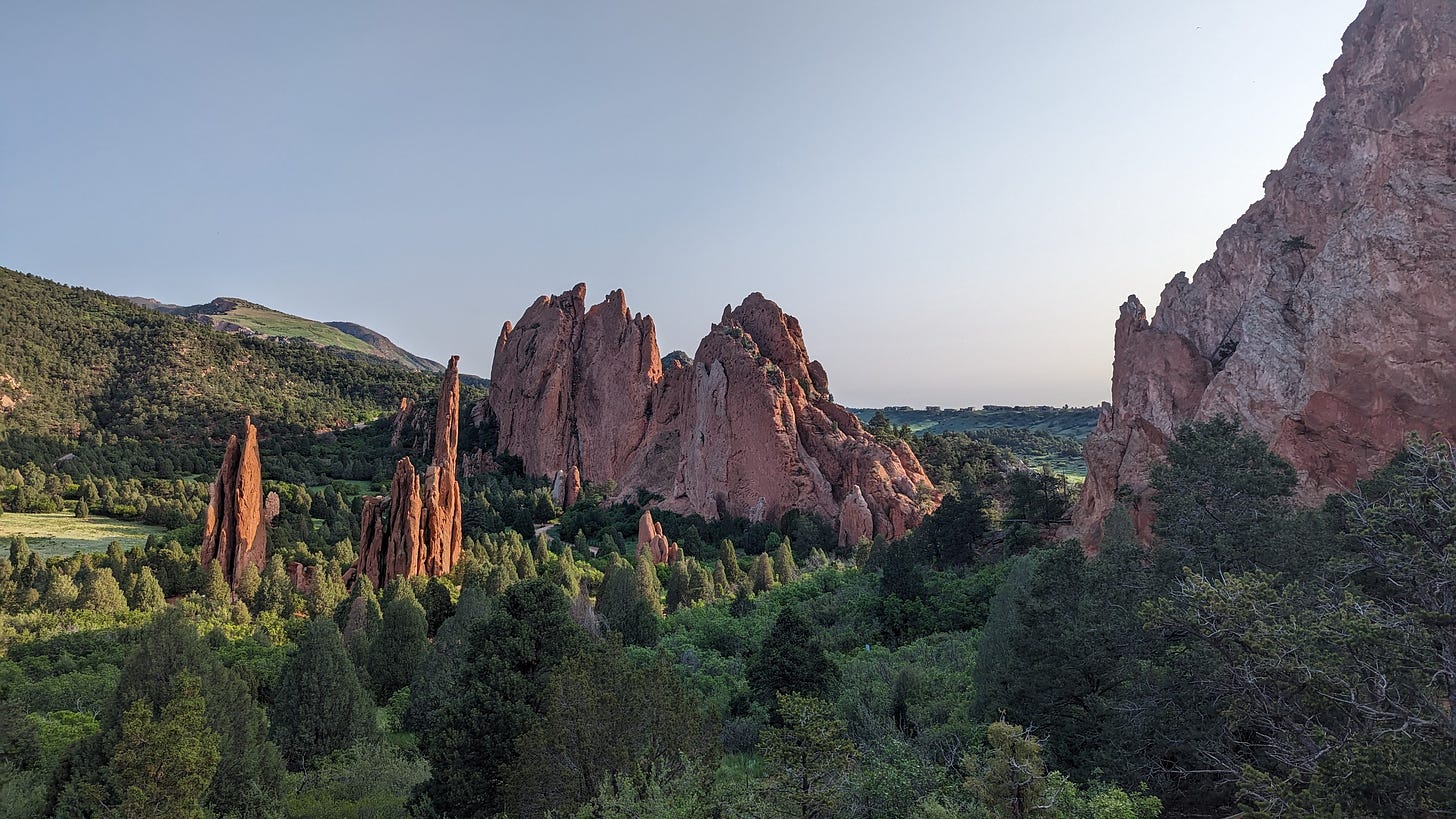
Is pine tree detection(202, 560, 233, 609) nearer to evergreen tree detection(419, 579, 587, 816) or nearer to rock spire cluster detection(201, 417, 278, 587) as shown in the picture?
rock spire cluster detection(201, 417, 278, 587)

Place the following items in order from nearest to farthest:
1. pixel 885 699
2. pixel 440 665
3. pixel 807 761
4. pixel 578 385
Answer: pixel 807 761 < pixel 885 699 < pixel 440 665 < pixel 578 385

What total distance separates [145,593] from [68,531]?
31254 mm

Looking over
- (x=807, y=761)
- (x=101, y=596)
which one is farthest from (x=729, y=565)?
(x=807, y=761)

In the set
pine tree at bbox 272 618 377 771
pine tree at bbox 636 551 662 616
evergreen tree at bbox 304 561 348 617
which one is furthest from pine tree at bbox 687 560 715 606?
pine tree at bbox 272 618 377 771

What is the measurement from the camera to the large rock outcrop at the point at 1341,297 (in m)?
25.6

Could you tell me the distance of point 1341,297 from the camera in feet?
91.1

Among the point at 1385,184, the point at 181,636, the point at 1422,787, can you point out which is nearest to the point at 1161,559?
the point at 1422,787

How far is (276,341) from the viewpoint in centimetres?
16288

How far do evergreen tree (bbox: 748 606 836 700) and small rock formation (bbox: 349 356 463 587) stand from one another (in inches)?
1087

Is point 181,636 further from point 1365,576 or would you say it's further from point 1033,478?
point 1033,478

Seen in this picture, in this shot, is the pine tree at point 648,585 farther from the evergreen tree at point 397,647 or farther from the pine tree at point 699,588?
the evergreen tree at point 397,647

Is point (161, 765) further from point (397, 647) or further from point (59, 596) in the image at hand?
point (59, 596)

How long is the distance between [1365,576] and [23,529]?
3454 inches

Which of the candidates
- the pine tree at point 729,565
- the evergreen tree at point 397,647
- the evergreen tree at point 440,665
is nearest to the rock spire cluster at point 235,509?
the evergreen tree at point 397,647
